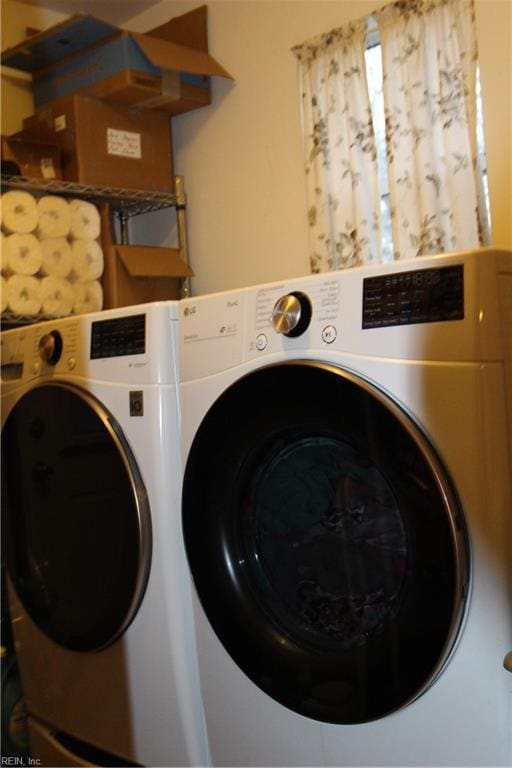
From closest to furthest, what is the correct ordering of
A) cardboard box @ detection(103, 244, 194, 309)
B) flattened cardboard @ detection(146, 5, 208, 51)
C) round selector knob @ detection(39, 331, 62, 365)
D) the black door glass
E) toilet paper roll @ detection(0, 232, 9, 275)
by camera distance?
the black door glass
round selector knob @ detection(39, 331, 62, 365)
toilet paper roll @ detection(0, 232, 9, 275)
cardboard box @ detection(103, 244, 194, 309)
flattened cardboard @ detection(146, 5, 208, 51)

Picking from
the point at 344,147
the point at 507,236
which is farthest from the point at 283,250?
the point at 507,236

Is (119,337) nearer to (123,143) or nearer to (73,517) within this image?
(73,517)

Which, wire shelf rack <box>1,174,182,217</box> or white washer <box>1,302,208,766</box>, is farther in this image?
wire shelf rack <box>1,174,182,217</box>

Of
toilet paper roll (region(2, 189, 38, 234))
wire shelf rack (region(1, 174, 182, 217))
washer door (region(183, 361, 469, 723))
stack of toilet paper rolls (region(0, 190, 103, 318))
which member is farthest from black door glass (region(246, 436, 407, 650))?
wire shelf rack (region(1, 174, 182, 217))

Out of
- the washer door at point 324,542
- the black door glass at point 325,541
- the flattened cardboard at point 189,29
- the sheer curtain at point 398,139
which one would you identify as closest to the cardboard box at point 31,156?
the flattened cardboard at point 189,29

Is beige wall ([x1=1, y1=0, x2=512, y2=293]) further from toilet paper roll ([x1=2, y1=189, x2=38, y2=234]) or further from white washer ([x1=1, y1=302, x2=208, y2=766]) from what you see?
white washer ([x1=1, y1=302, x2=208, y2=766])

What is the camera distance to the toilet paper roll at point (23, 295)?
215 centimetres

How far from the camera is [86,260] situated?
2.36 m

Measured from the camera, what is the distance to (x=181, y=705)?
132 cm

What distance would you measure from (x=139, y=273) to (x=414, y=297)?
156cm

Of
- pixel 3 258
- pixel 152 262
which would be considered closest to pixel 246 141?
pixel 152 262

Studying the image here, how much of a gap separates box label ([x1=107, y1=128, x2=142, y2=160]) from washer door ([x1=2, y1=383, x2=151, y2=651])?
3.93 feet

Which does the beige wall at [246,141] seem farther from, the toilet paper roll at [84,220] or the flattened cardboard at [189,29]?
the toilet paper roll at [84,220]

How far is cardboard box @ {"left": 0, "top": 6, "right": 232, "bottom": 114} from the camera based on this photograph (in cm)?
231
